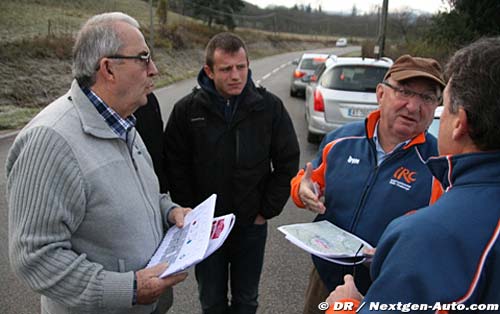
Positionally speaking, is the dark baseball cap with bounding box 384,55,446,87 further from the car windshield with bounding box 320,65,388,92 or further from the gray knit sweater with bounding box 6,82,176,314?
the car windshield with bounding box 320,65,388,92

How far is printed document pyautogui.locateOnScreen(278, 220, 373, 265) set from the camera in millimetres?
1601

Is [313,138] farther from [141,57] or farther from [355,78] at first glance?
[141,57]

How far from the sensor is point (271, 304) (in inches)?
125

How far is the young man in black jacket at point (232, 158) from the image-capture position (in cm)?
243

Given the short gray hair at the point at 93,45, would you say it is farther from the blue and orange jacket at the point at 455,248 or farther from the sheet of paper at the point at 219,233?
the blue and orange jacket at the point at 455,248

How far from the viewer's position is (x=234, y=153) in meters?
2.46

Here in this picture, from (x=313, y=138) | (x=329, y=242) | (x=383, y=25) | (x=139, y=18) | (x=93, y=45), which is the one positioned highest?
(x=139, y=18)

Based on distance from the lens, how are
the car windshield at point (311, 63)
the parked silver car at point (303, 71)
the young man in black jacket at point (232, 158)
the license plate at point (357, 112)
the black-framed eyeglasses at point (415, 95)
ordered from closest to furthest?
the black-framed eyeglasses at point (415, 95) → the young man in black jacket at point (232, 158) → the license plate at point (357, 112) → the parked silver car at point (303, 71) → the car windshield at point (311, 63)

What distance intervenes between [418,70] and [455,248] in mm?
1200

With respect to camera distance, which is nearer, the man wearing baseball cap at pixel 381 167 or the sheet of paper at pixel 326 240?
the sheet of paper at pixel 326 240

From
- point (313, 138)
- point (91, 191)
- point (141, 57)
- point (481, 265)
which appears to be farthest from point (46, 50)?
point (481, 265)

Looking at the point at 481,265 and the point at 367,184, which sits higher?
the point at 481,265

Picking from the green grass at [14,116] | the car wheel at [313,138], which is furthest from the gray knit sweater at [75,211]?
the green grass at [14,116]

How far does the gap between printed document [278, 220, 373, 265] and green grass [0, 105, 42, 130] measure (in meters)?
9.06
